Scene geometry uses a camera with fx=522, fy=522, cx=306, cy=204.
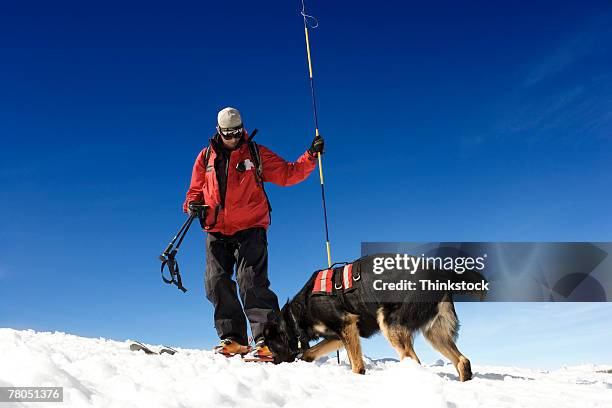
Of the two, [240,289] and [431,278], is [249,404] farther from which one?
[240,289]

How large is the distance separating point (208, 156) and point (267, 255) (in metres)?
1.75

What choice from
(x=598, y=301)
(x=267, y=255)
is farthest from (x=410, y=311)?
(x=598, y=301)

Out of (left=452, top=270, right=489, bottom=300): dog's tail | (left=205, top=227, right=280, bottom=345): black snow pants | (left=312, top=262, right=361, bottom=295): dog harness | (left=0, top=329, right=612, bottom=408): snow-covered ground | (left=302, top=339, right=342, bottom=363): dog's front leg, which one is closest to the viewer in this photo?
(left=0, top=329, right=612, bottom=408): snow-covered ground

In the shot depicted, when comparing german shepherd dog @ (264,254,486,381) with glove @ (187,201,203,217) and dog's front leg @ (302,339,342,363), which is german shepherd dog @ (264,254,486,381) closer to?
dog's front leg @ (302,339,342,363)

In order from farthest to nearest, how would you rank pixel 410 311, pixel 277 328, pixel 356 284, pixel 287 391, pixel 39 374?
1. pixel 277 328
2. pixel 356 284
3. pixel 410 311
4. pixel 287 391
5. pixel 39 374

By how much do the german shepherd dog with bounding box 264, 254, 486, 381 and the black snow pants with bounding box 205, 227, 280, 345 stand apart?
50cm

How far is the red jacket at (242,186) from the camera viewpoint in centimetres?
763

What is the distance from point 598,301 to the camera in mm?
7898

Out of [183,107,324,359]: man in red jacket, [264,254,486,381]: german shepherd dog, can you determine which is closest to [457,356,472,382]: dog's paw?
[264,254,486,381]: german shepherd dog

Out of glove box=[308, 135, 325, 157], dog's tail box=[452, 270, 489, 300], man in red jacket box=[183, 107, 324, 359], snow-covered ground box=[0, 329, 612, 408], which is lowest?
snow-covered ground box=[0, 329, 612, 408]

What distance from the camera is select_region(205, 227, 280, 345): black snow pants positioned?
24.6ft

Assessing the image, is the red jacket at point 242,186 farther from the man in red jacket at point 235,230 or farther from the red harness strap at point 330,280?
the red harness strap at point 330,280

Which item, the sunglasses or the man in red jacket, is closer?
the man in red jacket

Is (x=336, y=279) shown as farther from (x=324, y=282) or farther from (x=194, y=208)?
(x=194, y=208)
